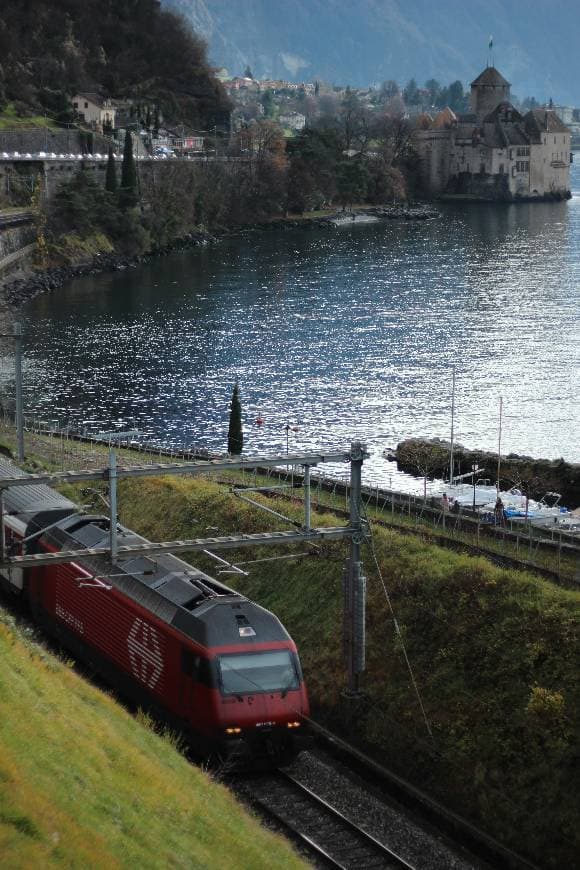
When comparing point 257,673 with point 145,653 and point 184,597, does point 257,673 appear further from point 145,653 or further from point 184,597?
point 145,653

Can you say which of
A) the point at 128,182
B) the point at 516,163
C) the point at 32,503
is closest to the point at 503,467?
the point at 32,503

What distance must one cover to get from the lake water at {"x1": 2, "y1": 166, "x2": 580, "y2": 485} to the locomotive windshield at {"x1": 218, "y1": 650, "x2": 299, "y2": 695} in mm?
28897

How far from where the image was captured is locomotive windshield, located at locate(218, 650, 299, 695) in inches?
953

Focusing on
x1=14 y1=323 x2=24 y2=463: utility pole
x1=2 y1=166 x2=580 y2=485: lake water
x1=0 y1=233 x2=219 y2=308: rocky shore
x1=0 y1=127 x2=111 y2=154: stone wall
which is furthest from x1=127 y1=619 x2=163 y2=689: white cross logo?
x1=0 y1=127 x2=111 y2=154: stone wall

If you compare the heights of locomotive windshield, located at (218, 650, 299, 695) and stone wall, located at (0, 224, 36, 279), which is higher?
stone wall, located at (0, 224, 36, 279)

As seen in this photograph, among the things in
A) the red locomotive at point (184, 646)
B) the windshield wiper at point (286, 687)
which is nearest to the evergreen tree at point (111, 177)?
the red locomotive at point (184, 646)

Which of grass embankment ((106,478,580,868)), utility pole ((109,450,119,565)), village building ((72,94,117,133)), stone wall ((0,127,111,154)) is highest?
village building ((72,94,117,133))

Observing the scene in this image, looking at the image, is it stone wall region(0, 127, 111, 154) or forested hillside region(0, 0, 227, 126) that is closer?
stone wall region(0, 127, 111, 154)

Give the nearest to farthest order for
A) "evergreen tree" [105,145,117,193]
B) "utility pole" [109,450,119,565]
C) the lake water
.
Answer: "utility pole" [109,450,119,565] → the lake water → "evergreen tree" [105,145,117,193]

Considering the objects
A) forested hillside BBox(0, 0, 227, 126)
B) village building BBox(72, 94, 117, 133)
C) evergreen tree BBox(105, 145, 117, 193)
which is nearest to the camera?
evergreen tree BBox(105, 145, 117, 193)

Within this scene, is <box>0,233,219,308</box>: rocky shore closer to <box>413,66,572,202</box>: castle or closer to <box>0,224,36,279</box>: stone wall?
<box>0,224,36,279</box>: stone wall

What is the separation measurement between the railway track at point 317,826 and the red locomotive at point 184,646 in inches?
19.7

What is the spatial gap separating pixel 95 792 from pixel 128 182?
389ft

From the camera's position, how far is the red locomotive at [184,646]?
79.5 ft
